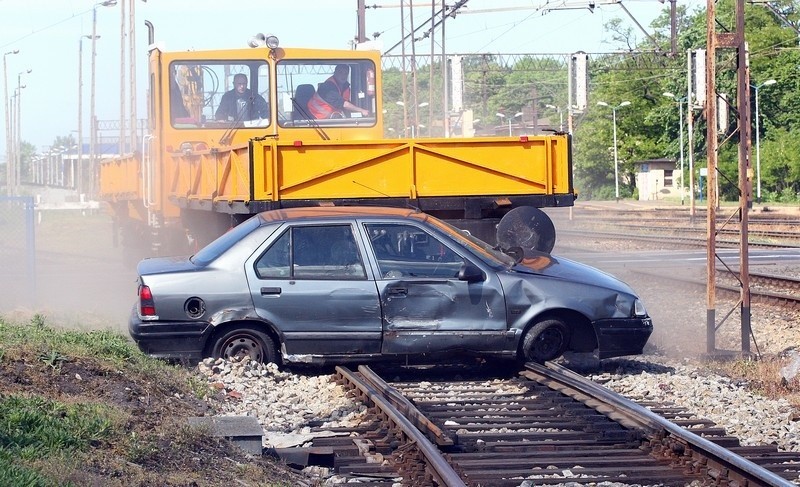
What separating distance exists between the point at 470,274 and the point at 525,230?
2309 mm

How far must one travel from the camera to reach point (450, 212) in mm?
12086

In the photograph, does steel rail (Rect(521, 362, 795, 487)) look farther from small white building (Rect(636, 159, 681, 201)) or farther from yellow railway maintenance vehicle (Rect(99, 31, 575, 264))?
small white building (Rect(636, 159, 681, 201))

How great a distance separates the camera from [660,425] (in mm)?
6855

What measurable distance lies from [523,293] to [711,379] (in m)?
1.75

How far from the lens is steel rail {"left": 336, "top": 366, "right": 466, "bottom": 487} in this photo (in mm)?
5715

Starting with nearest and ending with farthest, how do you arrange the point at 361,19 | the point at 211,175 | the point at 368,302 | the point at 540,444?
the point at 540,444 → the point at 368,302 → the point at 211,175 → the point at 361,19

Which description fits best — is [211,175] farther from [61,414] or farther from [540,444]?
[540,444]

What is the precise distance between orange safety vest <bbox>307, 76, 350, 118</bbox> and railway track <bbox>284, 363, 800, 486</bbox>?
21.5ft

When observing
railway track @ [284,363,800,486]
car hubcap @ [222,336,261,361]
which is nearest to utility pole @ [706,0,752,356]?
railway track @ [284,363,800,486]

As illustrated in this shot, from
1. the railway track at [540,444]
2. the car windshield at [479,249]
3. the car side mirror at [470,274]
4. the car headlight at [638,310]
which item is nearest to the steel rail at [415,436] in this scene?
the railway track at [540,444]

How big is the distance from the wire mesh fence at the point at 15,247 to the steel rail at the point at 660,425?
1112 cm

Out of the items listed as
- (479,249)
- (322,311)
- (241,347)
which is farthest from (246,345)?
(479,249)

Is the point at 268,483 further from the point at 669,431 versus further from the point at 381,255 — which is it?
the point at 381,255

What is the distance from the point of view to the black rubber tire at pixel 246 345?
9391mm
